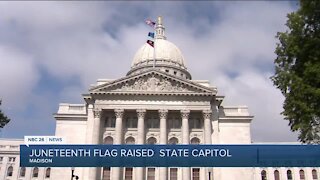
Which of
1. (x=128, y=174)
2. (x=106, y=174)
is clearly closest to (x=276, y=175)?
(x=128, y=174)

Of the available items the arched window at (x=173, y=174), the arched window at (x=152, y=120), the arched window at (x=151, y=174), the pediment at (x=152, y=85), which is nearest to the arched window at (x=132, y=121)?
the arched window at (x=152, y=120)

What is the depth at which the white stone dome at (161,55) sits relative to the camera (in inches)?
3302

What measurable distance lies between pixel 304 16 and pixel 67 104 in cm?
4302

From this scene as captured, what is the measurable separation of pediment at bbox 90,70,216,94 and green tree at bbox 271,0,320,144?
30.5m

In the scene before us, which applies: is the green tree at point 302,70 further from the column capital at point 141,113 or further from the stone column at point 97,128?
the stone column at point 97,128

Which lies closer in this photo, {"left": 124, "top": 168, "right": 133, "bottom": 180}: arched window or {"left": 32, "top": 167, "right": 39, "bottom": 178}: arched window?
{"left": 124, "top": 168, "right": 133, "bottom": 180}: arched window

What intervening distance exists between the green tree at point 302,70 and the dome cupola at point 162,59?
5622 cm

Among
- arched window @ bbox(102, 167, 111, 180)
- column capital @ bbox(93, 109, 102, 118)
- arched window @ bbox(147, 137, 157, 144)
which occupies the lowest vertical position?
arched window @ bbox(102, 167, 111, 180)

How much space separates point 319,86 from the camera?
23.3 meters

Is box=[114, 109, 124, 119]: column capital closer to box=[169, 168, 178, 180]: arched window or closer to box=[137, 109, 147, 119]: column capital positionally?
box=[137, 109, 147, 119]: column capital

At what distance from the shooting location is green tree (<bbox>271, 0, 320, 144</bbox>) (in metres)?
22.4

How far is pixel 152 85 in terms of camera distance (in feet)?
183

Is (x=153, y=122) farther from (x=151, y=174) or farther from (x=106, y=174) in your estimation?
(x=106, y=174)

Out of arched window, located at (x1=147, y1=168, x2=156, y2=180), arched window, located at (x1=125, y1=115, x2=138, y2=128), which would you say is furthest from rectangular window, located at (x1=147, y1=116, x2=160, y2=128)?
arched window, located at (x1=147, y1=168, x2=156, y2=180)
